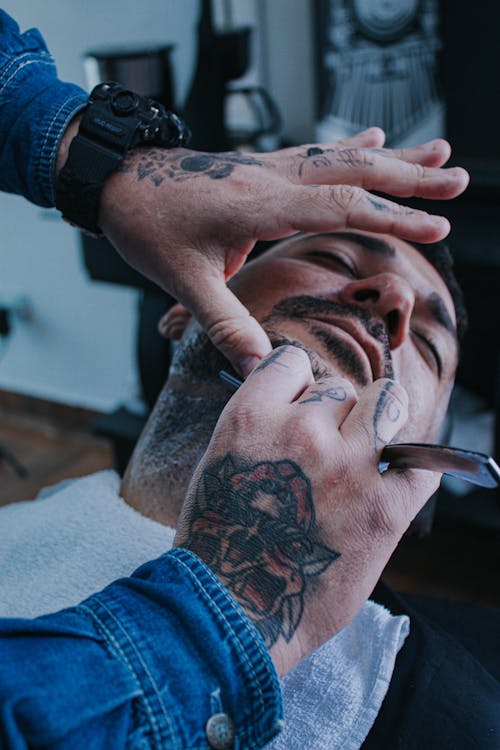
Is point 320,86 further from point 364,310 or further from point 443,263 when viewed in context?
point 364,310

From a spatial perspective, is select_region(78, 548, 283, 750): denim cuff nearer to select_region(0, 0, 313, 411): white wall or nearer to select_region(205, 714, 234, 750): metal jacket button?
select_region(205, 714, 234, 750): metal jacket button

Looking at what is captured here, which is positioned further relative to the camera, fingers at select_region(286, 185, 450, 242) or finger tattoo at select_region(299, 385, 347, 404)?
fingers at select_region(286, 185, 450, 242)

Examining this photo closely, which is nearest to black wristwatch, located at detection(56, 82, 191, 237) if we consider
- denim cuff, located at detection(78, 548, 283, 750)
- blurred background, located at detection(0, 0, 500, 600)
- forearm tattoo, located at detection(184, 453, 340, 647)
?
forearm tattoo, located at detection(184, 453, 340, 647)

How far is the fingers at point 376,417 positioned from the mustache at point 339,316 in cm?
26

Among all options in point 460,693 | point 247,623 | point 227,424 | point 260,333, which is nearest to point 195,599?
point 247,623

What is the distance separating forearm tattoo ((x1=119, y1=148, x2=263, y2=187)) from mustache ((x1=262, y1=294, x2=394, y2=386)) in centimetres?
22

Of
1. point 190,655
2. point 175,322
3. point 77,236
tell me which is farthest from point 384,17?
point 190,655

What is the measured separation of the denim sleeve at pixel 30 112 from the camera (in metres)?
1.14

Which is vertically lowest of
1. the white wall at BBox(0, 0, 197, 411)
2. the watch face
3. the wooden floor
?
the wooden floor

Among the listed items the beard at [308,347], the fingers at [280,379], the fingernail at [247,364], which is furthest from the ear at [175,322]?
the fingers at [280,379]

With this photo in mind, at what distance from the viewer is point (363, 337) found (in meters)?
1.09

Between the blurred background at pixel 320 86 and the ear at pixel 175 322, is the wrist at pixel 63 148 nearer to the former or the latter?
the ear at pixel 175 322

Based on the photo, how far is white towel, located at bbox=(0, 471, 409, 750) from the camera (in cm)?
89

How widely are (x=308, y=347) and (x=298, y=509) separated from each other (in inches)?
15.2
